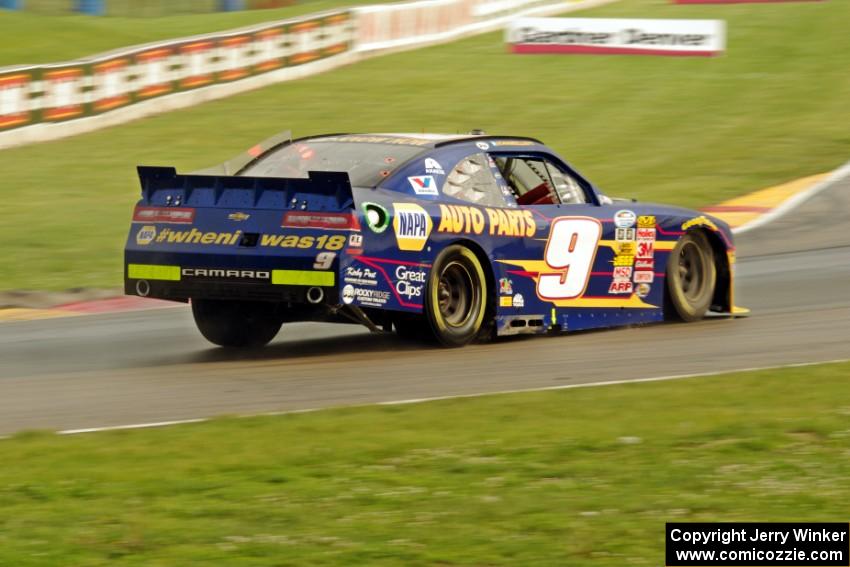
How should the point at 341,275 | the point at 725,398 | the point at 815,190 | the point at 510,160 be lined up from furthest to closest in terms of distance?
the point at 815,190, the point at 510,160, the point at 341,275, the point at 725,398

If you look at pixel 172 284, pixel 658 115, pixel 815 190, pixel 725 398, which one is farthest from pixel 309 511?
pixel 658 115

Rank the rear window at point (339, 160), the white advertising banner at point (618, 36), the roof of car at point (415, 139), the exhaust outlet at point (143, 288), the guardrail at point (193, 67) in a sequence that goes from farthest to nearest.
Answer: the white advertising banner at point (618, 36) → the guardrail at point (193, 67) → the roof of car at point (415, 139) → the rear window at point (339, 160) → the exhaust outlet at point (143, 288)

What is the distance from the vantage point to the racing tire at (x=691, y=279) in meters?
11.6

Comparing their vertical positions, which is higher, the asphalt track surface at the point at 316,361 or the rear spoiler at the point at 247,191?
the rear spoiler at the point at 247,191

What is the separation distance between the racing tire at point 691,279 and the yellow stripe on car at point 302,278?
337cm

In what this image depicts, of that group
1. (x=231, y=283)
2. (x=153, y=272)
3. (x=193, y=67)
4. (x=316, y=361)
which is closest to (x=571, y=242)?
A: (x=316, y=361)

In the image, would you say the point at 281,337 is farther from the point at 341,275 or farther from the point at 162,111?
the point at 162,111

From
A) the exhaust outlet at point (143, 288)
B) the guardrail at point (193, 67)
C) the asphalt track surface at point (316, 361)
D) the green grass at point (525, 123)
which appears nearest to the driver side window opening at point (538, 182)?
the asphalt track surface at point (316, 361)

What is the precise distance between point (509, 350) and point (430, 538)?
488cm

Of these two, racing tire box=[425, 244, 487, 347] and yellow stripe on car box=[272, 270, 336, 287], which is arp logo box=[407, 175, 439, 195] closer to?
racing tire box=[425, 244, 487, 347]

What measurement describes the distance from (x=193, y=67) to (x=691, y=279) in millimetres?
19686

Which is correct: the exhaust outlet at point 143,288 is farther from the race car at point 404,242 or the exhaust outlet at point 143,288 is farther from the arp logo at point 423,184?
the arp logo at point 423,184

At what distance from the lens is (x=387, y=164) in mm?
9922

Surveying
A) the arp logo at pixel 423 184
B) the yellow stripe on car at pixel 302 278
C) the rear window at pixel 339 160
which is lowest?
the yellow stripe on car at pixel 302 278
